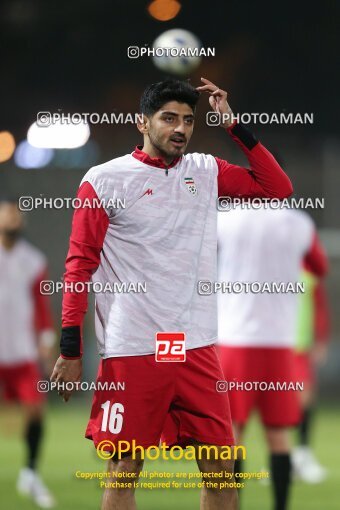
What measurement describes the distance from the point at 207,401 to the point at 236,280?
1.27 metres

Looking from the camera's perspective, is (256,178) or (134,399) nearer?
(134,399)

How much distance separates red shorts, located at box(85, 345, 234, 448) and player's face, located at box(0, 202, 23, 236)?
2.36 meters

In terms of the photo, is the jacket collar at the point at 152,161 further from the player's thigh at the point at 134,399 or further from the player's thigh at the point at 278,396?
the player's thigh at the point at 278,396

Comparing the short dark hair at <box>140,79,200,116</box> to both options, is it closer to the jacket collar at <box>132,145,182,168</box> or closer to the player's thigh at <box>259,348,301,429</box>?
the jacket collar at <box>132,145,182,168</box>

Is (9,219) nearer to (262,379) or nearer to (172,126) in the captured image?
(262,379)

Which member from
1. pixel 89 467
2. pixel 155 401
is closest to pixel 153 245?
pixel 155 401

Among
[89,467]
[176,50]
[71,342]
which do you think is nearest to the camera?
[71,342]

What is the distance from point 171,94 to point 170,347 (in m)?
0.71

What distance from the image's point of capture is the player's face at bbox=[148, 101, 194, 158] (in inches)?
128

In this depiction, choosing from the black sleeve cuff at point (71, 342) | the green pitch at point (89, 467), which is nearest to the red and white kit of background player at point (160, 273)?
the black sleeve cuff at point (71, 342)

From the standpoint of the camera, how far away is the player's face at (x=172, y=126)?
3.25m

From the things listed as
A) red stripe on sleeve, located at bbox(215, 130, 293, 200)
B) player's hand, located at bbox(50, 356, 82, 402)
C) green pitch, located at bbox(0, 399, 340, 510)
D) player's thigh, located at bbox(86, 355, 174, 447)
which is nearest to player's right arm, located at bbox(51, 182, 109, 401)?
player's hand, located at bbox(50, 356, 82, 402)

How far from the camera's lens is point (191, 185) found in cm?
333

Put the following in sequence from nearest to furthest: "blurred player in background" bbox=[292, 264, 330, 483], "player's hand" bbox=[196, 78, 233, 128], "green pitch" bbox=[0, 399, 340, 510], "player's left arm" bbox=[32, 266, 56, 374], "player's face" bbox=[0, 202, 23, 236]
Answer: "player's hand" bbox=[196, 78, 233, 128], "green pitch" bbox=[0, 399, 340, 510], "player's face" bbox=[0, 202, 23, 236], "player's left arm" bbox=[32, 266, 56, 374], "blurred player in background" bbox=[292, 264, 330, 483]
